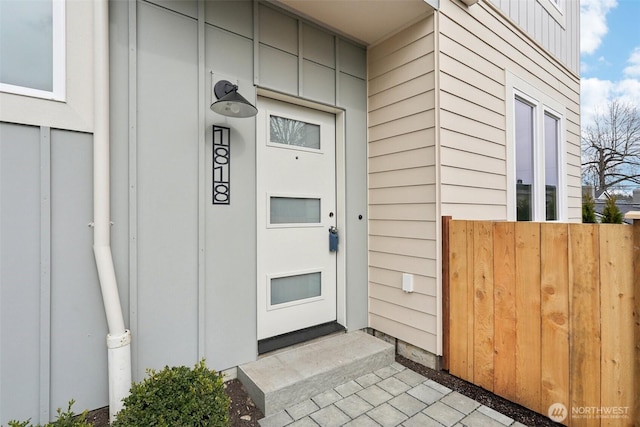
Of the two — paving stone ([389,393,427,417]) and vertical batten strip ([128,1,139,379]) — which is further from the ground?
vertical batten strip ([128,1,139,379])

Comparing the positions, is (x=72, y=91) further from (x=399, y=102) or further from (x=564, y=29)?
(x=564, y=29)

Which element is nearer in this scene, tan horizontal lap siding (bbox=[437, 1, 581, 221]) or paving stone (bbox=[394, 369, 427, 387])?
paving stone (bbox=[394, 369, 427, 387])

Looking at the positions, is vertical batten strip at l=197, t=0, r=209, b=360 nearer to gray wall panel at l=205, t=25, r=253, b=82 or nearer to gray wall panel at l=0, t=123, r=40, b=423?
gray wall panel at l=205, t=25, r=253, b=82

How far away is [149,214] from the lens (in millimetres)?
A: 2002

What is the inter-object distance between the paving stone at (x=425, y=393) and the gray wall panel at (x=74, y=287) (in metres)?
2.05

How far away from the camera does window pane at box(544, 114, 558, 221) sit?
4.01 metres

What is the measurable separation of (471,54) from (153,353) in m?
3.64

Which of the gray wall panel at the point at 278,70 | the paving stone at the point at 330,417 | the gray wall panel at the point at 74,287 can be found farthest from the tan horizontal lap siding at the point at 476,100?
the gray wall panel at the point at 74,287

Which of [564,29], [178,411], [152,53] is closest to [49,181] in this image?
[152,53]

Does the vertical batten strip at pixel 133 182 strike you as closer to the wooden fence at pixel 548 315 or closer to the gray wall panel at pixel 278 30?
the gray wall panel at pixel 278 30

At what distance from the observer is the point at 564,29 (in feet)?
14.4

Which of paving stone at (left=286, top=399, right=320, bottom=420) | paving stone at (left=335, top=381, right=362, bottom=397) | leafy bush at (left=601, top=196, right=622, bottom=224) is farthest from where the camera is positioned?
leafy bush at (left=601, top=196, right=622, bottom=224)

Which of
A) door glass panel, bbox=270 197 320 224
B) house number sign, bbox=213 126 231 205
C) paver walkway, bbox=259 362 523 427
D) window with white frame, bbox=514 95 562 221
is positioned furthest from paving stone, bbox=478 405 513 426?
house number sign, bbox=213 126 231 205

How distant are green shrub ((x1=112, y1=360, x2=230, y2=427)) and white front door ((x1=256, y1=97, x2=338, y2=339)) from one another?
0.94 m
